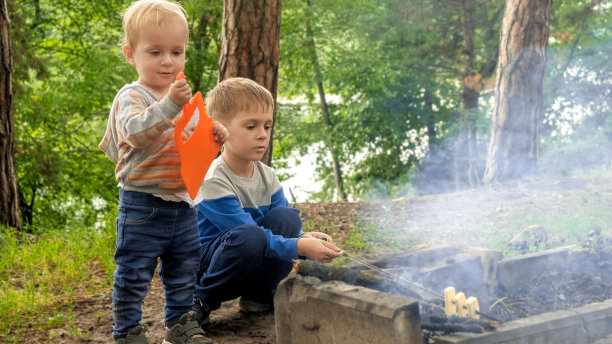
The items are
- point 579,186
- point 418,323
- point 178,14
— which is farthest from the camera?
point 579,186

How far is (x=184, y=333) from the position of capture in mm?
2797

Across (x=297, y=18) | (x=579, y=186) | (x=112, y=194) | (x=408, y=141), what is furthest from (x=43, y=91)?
(x=579, y=186)

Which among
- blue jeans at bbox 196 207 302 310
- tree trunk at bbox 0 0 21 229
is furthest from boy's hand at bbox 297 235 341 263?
tree trunk at bbox 0 0 21 229

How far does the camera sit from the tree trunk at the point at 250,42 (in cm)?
527

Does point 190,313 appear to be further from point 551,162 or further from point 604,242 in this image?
point 551,162

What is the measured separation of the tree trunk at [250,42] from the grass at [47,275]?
2.10 m

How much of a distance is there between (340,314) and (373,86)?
12.2m

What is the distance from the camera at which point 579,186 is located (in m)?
7.38

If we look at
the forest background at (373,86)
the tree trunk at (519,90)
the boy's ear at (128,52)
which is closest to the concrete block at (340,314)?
the boy's ear at (128,52)

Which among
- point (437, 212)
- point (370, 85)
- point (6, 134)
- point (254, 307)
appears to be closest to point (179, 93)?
point (254, 307)

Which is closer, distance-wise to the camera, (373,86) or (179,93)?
(179,93)

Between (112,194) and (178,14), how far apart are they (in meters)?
10.7

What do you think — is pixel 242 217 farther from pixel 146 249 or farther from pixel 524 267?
pixel 524 267

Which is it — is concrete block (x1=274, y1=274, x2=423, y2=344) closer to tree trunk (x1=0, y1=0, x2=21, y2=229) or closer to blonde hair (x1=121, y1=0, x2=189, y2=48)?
blonde hair (x1=121, y1=0, x2=189, y2=48)
